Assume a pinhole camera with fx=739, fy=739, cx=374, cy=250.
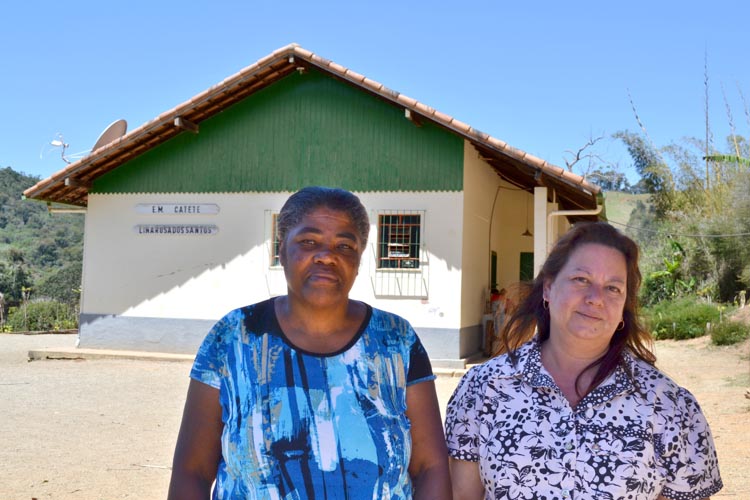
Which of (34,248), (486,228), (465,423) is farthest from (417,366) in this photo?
(34,248)

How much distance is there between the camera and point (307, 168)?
1340 cm

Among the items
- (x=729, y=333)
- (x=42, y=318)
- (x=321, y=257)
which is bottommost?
(x=42, y=318)

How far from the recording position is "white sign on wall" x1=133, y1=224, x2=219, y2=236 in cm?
1374

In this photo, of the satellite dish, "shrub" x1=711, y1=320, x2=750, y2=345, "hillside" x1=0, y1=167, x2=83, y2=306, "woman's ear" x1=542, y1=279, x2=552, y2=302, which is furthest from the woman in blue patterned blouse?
"hillside" x1=0, y1=167, x2=83, y2=306

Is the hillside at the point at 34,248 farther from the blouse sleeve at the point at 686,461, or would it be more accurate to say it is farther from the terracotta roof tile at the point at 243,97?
the blouse sleeve at the point at 686,461

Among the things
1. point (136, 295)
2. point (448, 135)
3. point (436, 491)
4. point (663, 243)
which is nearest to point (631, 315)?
point (436, 491)

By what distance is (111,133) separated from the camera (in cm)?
1531

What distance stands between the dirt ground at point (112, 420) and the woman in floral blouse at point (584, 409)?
137 inches

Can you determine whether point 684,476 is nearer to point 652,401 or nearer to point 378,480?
point 652,401

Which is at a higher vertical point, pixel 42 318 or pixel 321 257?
pixel 321 257

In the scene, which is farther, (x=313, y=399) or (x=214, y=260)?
(x=214, y=260)

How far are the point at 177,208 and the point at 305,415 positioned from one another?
12590mm

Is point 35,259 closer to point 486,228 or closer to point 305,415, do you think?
point 486,228

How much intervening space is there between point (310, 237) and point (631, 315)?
1.09 metres
